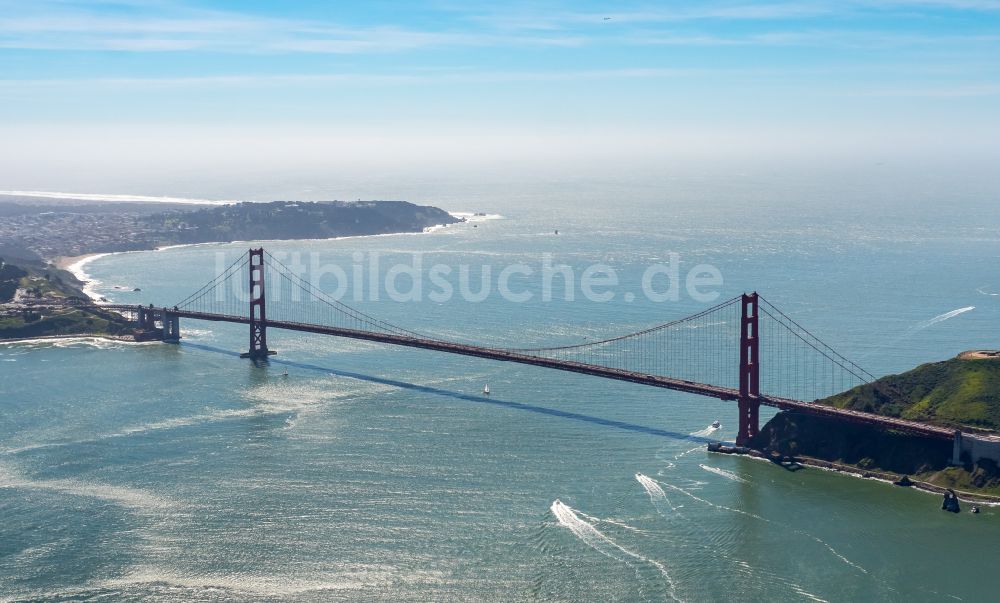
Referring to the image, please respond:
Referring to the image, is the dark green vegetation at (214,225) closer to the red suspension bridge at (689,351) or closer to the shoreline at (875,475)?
the red suspension bridge at (689,351)

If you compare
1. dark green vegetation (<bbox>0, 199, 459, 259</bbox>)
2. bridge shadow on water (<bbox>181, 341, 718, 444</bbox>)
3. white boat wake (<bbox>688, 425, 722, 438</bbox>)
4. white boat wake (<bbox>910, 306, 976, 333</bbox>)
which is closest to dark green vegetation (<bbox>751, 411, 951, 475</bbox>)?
white boat wake (<bbox>688, 425, 722, 438</bbox>)

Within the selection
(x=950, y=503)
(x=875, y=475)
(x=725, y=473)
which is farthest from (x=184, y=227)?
(x=950, y=503)

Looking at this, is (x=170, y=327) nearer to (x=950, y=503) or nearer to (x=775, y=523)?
(x=775, y=523)

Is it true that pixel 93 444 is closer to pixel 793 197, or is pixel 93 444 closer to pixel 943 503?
pixel 943 503

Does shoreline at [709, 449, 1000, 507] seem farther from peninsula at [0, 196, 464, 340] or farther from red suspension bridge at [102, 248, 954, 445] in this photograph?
peninsula at [0, 196, 464, 340]

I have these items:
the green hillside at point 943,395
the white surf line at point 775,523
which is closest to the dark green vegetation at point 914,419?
the green hillside at point 943,395

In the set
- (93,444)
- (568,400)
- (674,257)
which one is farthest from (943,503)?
(674,257)

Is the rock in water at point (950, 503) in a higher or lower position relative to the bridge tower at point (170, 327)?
lower
